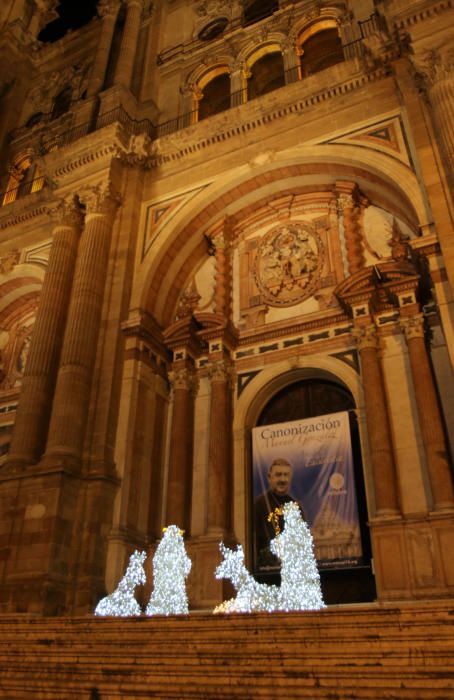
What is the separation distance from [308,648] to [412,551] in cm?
557

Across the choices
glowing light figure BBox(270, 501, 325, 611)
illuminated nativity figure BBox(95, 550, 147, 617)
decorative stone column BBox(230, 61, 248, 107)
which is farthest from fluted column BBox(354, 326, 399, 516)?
decorative stone column BBox(230, 61, 248, 107)

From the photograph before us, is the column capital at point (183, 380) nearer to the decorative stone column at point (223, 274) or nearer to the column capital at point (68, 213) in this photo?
the decorative stone column at point (223, 274)

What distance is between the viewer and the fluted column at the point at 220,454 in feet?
36.3

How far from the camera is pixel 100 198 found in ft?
45.1

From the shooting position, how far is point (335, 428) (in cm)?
1101

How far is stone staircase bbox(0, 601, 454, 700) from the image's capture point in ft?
11.9

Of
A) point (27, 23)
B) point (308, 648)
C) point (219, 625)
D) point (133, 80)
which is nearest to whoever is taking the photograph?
point (308, 648)

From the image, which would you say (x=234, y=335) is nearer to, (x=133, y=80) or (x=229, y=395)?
(x=229, y=395)

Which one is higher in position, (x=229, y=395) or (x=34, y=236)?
(x=34, y=236)

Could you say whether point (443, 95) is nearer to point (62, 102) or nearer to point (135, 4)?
point (135, 4)

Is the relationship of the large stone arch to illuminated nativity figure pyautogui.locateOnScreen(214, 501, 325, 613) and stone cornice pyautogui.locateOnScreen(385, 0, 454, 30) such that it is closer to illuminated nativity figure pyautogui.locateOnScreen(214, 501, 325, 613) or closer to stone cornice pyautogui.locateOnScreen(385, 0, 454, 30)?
stone cornice pyautogui.locateOnScreen(385, 0, 454, 30)

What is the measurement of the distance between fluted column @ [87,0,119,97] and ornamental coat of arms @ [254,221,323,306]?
748 centimetres

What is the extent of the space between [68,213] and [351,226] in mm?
6742

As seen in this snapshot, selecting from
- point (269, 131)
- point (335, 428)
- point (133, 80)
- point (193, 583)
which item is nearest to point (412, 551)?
point (335, 428)
